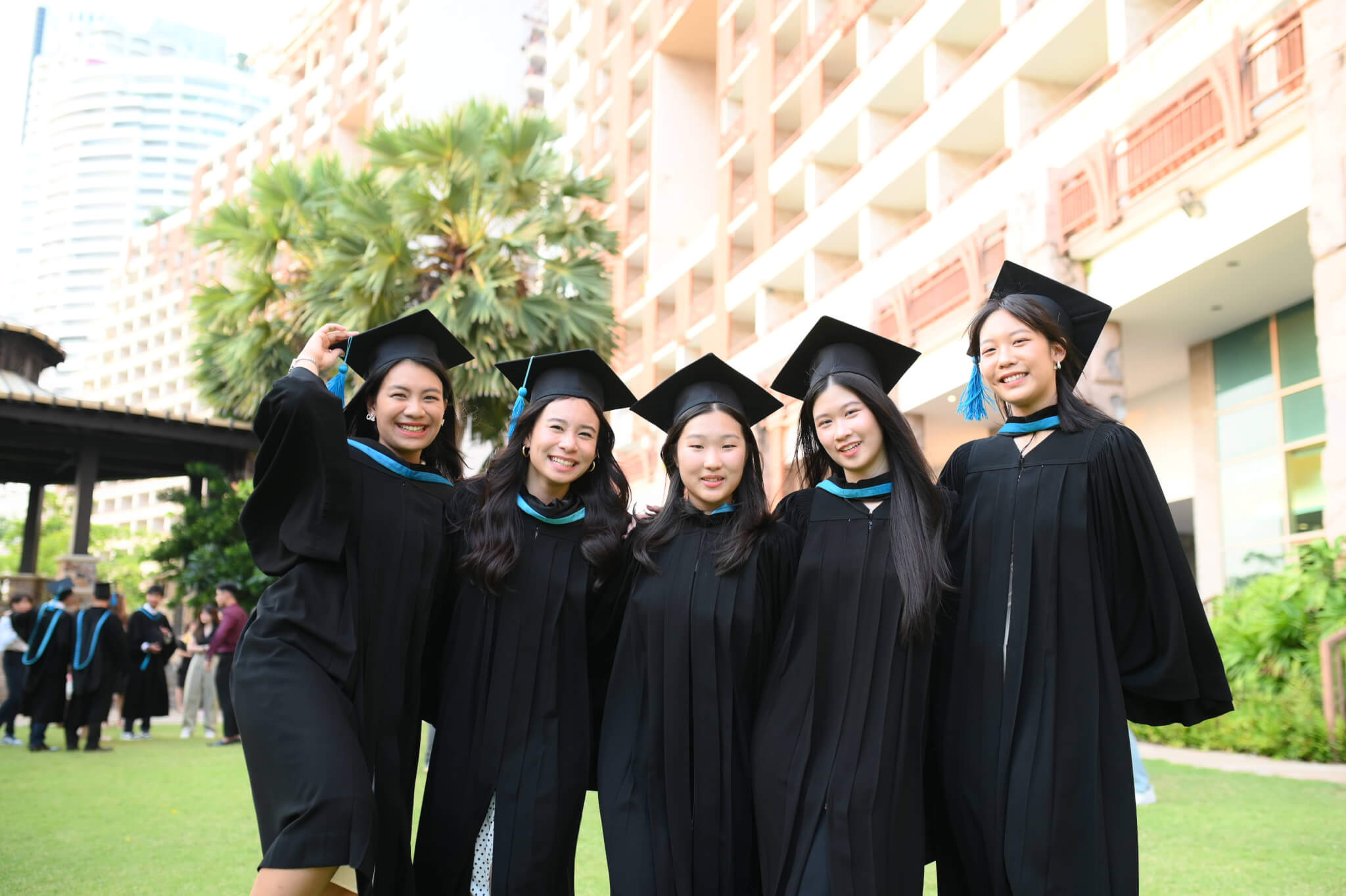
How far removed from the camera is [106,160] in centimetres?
15462

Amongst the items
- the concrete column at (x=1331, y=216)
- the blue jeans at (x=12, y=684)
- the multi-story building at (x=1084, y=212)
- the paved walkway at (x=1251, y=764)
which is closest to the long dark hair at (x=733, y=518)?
the multi-story building at (x=1084, y=212)

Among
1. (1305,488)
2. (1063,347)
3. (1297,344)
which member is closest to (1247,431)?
(1305,488)

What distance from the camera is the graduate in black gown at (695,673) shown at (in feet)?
10.4

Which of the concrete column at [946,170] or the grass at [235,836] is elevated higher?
the concrete column at [946,170]

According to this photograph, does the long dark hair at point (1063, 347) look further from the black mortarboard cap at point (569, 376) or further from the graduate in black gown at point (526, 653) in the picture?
the graduate in black gown at point (526, 653)

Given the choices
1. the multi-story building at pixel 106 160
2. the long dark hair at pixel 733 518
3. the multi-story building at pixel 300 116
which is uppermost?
the multi-story building at pixel 106 160

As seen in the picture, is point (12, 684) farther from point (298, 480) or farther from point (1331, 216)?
point (1331, 216)

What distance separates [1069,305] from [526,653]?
2004 millimetres

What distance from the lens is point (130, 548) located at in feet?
253

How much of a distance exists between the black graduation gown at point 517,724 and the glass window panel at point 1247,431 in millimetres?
13379

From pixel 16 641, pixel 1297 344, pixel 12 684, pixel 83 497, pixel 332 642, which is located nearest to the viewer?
pixel 332 642

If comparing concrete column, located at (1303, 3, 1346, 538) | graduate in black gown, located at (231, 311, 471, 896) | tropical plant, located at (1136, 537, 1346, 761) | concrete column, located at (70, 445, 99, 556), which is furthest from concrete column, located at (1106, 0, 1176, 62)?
concrete column, located at (70, 445, 99, 556)

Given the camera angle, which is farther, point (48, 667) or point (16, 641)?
point (16, 641)

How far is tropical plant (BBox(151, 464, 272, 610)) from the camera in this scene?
15281 millimetres
